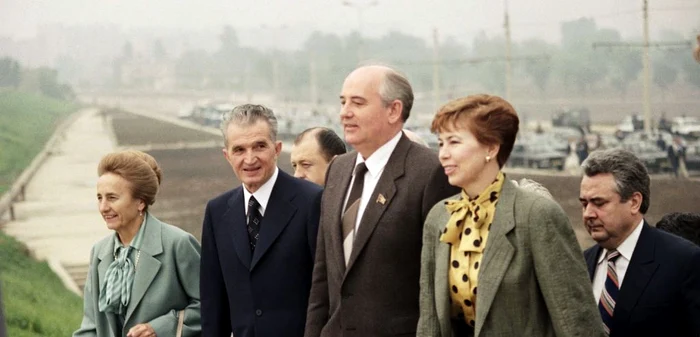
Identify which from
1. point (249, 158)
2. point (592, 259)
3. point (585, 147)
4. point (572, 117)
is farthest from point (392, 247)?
point (585, 147)

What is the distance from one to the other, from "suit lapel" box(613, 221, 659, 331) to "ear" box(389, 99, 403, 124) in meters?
0.93

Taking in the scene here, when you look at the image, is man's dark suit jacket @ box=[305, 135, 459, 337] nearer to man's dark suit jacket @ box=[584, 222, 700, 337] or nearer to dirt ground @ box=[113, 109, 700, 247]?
man's dark suit jacket @ box=[584, 222, 700, 337]

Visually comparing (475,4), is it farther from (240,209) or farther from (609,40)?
(240,209)

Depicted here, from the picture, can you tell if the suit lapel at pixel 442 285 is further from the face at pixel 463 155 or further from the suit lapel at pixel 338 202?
the suit lapel at pixel 338 202

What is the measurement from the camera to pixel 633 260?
10.5 feet

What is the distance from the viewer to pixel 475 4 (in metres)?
19.5

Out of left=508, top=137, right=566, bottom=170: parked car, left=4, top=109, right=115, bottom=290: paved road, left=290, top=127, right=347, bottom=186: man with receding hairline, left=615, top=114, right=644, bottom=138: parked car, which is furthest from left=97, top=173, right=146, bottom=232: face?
left=615, top=114, right=644, bottom=138: parked car

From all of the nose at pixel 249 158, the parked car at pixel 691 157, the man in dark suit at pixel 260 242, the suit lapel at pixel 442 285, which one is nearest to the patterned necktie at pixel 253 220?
the man in dark suit at pixel 260 242

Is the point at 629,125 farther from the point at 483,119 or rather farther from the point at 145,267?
the point at 483,119

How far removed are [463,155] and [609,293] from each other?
982 millimetres

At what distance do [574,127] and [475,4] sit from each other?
3229 millimetres

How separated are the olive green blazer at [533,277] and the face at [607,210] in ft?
2.41

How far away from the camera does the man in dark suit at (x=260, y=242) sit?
327cm

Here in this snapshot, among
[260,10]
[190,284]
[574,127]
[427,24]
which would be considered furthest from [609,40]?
[190,284]
